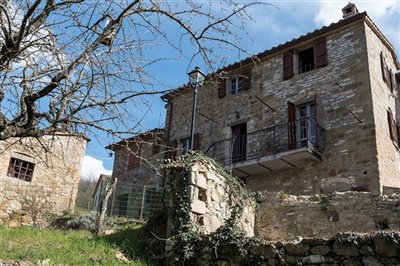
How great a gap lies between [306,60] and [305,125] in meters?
2.82

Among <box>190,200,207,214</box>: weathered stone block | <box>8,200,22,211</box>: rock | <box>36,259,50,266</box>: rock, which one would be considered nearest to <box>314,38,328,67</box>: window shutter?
<box>190,200,207,214</box>: weathered stone block

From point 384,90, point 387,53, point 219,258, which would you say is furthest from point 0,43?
point 387,53

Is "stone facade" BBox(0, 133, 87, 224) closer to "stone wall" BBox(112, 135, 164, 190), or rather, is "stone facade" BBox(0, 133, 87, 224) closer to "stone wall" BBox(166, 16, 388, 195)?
"stone wall" BBox(112, 135, 164, 190)

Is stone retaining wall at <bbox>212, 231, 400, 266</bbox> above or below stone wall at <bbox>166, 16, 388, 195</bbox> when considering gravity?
below

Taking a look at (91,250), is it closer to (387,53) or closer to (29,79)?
(29,79)

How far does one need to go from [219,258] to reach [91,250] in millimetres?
2055

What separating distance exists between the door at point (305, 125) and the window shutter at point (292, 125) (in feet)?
0.33

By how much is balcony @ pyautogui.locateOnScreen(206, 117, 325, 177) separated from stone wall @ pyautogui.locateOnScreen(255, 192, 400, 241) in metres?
2.69

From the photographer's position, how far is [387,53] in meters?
14.1

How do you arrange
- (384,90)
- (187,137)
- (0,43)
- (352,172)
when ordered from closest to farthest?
(0,43) → (352,172) → (384,90) → (187,137)

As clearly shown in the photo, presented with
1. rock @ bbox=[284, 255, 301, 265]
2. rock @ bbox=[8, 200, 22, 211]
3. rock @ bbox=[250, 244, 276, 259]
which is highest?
rock @ bbox=[8, 200, 22, 211]

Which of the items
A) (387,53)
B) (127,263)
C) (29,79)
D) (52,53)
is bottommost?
(127,263)

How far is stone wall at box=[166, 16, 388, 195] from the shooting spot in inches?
440

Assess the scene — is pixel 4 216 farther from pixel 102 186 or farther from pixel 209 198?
pixel 209 198
